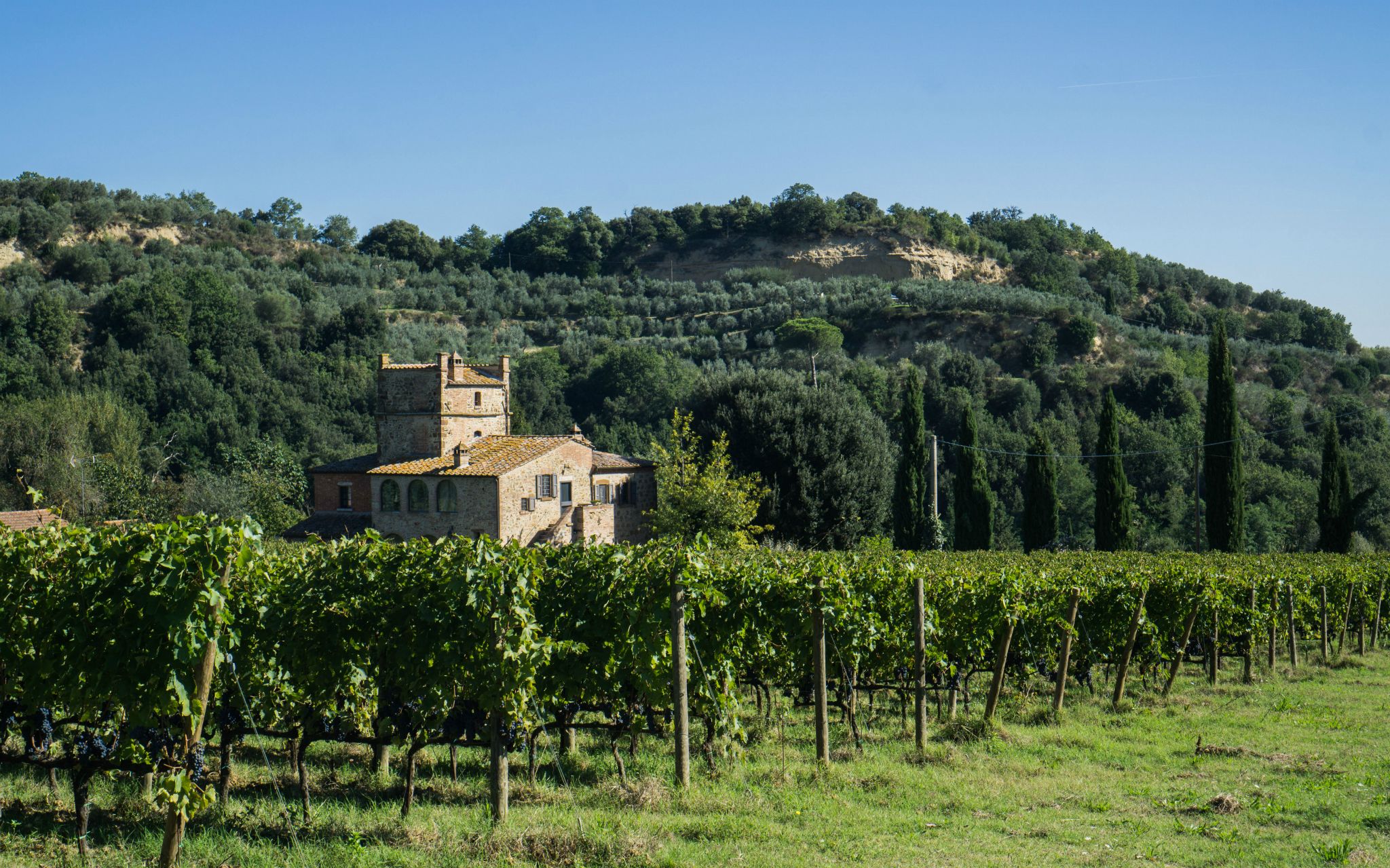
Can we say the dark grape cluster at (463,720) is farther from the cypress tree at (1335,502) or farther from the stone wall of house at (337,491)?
the cypress tree at (1335,502)

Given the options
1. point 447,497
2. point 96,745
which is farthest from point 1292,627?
point 447,497

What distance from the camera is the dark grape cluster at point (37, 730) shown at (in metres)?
7.56

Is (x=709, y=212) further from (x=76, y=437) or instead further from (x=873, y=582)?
(x=873, y=582)

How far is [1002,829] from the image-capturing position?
7277 millimetres

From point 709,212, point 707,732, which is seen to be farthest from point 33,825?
point 709,212

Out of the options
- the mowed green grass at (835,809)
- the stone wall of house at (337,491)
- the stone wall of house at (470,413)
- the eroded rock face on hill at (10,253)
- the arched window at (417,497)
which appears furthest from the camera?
the eroded rock face on hill at (10,253)

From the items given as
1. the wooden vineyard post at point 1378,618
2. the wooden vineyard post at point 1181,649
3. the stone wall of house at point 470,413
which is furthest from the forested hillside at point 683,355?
the wooden vineyard post at point 1181,649

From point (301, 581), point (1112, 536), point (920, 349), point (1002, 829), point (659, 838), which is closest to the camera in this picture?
point (659, 838)

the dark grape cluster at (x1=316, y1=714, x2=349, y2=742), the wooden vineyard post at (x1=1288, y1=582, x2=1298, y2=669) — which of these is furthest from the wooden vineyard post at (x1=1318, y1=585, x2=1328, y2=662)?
the dark grape cluster at (x1=316, y1=714, x2=349, y2=742)

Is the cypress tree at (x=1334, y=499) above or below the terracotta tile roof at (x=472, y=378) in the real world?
below

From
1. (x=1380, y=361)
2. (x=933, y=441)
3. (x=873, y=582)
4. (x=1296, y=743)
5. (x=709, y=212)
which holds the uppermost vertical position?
(x=709, y=212)

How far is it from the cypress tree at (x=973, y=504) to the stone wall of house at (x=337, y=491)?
64.9 feet

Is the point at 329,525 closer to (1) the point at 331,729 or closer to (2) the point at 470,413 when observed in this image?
(2) the point at 470,413

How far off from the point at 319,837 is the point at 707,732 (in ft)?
11.1
